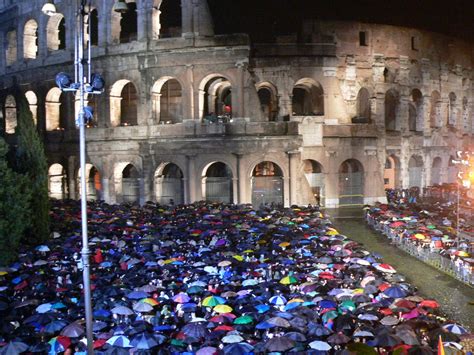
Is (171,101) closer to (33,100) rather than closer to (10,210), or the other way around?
(33,100)

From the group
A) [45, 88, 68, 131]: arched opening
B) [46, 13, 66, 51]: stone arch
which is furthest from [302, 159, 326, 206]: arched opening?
[46, 13, 66, 51]: stone arch

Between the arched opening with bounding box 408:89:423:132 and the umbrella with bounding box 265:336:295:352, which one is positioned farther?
the arched opening with bounding box 408:89:423:132

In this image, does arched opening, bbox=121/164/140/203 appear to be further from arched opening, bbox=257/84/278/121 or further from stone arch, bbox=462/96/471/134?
stone arch, bbox=462/96/471/134

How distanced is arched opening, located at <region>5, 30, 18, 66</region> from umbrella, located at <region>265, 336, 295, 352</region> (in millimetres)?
37810

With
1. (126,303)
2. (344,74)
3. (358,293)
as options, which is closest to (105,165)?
(344,74)

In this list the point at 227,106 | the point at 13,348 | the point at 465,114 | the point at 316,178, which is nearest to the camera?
the point at 13,348

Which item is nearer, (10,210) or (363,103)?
(10,210)

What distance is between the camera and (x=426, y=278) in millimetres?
18891

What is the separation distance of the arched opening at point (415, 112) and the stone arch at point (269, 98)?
12.2 meters

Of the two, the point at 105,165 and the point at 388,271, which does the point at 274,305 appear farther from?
the point at 105,165

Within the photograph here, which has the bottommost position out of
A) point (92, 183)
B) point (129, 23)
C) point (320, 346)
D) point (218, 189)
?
point (320, 346)

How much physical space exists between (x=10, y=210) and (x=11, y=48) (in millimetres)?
26892

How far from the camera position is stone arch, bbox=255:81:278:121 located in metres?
34.9

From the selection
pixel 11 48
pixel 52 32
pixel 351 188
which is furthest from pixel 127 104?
pixel 351 188
